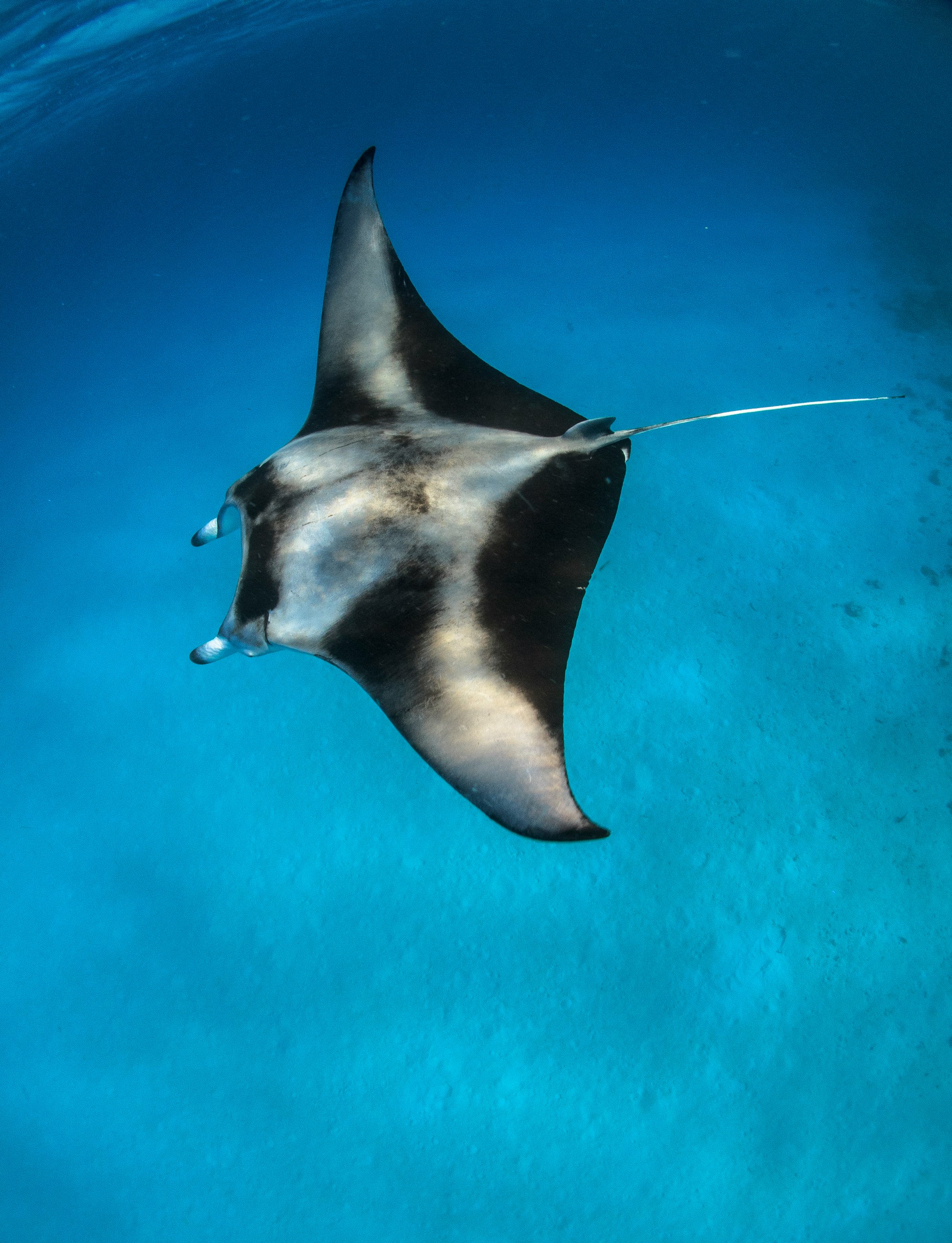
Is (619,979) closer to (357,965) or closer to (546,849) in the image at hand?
(546,849)

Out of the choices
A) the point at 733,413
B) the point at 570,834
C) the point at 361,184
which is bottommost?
the point at 570,834

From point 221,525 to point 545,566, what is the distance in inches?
65.0

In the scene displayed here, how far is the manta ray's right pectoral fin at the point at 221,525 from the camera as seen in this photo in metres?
3.01

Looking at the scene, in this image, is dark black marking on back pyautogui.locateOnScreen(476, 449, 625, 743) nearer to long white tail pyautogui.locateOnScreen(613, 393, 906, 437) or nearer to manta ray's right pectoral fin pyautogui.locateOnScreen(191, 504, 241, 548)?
long white tail pyautogui.locateOnScreen(613, 393, 906, 437)

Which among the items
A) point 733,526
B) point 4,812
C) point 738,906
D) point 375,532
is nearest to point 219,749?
point 4,812

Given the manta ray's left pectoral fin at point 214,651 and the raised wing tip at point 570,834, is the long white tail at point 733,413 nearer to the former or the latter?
the raised wing tip at point 570,834

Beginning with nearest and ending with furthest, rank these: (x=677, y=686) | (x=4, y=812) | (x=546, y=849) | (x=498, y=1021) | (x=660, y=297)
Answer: (x=498, y=1021) < (x=546, y=849) < (x=677, y=686) < (x=4, y=812) < (x=660, y=297)

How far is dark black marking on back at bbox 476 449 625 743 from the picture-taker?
2.16m

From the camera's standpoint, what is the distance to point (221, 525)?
10.2ft

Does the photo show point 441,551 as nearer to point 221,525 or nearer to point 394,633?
point 394,633

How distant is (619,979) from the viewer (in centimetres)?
325

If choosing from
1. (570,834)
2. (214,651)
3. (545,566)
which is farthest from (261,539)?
(570,834)

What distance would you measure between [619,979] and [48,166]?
16382 mm

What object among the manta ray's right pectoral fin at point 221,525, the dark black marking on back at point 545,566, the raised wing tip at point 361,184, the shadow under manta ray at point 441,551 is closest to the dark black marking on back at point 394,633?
the shadow under manta ray at point 441,551
